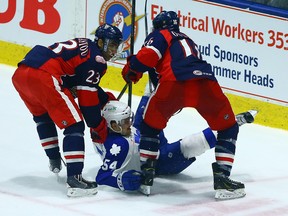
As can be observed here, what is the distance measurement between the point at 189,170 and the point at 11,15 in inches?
127

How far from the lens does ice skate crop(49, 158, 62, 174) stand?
6.20m

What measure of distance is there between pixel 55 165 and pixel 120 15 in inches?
103

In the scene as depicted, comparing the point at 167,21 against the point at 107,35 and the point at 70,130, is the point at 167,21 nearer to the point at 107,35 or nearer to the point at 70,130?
the point at 107,35

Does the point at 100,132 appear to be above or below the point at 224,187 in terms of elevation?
above

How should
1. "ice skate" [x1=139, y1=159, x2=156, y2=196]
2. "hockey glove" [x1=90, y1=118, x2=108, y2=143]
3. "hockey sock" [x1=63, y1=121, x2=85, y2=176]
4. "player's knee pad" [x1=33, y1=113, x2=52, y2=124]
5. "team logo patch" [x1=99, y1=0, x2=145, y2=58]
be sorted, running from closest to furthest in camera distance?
"hockey sock" [x1=63, y1=121, x2=85, y2=176], "ice skate" [x1=139, y1=159, x2=156, y2=196], "hockey glove" [x1=90, y1=118, x2=108, y2=143], "player's knee pad" [x1=33, y1=113, x2=52, y2=124], "team logo patch" [x1=99, y1=0, x2=145, y2=58]

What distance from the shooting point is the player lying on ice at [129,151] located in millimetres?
5961

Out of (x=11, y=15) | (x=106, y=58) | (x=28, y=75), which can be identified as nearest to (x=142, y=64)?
(x=106, y=58)

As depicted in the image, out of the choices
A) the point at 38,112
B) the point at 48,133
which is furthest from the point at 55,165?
the point at 38,112

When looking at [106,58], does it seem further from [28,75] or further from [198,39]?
[198,39]

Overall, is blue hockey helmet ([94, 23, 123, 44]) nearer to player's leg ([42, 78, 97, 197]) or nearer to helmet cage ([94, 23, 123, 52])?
helmet cage ([94, 23, 123, 52])

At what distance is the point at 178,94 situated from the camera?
230 inches

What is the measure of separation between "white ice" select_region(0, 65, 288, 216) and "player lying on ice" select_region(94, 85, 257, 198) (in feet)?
0.27

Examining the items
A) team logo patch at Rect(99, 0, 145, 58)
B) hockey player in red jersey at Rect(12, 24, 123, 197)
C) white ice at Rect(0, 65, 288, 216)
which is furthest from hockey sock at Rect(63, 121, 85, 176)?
team logo patch at Rect(99, 0, 145, 58)

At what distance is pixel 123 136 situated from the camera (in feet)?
20.1
